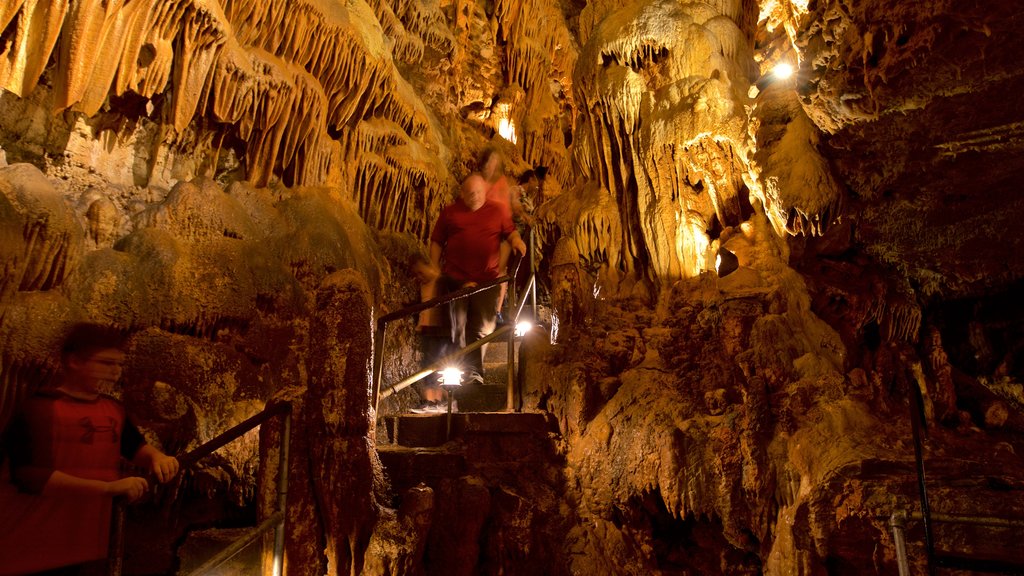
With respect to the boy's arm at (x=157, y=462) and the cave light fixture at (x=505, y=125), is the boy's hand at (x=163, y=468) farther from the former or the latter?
the cave light fixture at (x=505, y=125)

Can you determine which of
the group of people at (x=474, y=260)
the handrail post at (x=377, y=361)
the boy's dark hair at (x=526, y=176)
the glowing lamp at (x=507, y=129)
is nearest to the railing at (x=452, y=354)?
the handrail post at (x=377, y=361)

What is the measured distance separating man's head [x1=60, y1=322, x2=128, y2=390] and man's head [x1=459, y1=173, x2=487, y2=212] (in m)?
4.30

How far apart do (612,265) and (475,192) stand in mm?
3154

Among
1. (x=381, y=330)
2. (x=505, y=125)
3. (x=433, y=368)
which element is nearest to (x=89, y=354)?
(x=381, y=330)

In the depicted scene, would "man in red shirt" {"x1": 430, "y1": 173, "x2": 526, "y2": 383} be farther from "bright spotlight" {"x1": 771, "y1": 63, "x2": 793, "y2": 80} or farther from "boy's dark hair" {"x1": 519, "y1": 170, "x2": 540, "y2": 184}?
"boy's dark hair" {"x1": 519, "y1": 170, "x2": 540, "y2": 184}

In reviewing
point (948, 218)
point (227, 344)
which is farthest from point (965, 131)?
point (227, 344)

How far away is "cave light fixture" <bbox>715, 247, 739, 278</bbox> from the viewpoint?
734 centimetres

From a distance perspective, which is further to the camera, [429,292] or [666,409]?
[429,292]

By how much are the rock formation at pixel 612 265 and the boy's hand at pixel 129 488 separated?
5.28 ft

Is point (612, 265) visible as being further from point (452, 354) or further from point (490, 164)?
point (452, 354)

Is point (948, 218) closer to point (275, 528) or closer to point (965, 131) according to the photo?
point (965, 131)

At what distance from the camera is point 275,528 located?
9.85 ft

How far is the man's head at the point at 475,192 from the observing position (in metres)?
6.16

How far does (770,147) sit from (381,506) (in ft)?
16.1
